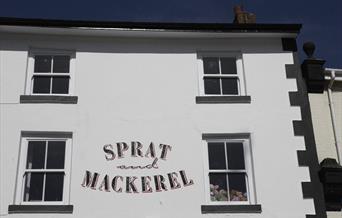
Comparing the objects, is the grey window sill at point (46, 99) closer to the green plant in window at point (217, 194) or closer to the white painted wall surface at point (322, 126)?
the green plant in window at point (217, 194)

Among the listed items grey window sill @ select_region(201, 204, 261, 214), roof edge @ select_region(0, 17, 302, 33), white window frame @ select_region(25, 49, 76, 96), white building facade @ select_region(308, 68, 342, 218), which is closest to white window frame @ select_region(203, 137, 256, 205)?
grey window sill @ select_region(201, 204, 261, 214)

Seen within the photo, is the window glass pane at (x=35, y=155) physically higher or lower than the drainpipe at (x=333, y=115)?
lower

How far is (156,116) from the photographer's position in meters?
12.3

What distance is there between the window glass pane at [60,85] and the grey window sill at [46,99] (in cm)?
38

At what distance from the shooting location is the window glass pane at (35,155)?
11.8 meters

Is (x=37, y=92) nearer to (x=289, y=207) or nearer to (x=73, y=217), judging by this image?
(x=73, y=217)

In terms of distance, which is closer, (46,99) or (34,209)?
(34,209)

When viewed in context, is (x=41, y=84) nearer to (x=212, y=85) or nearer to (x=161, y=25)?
(x=161, y=25)

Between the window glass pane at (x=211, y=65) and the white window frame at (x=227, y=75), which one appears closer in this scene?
the white window frame at (x=227, y=75)

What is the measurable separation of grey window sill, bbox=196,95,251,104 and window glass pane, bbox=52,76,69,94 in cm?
298

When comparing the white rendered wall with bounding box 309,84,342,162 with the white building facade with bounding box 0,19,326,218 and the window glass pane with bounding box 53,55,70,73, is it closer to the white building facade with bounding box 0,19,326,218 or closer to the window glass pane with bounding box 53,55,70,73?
the white building facade with bounding box 0,19,326,218

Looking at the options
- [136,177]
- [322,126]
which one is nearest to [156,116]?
[136,177]

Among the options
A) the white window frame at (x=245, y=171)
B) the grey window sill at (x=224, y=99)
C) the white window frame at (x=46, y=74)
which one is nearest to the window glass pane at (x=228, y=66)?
the grey window sill at (x=224, y=99)

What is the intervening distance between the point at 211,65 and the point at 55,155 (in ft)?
13.8
